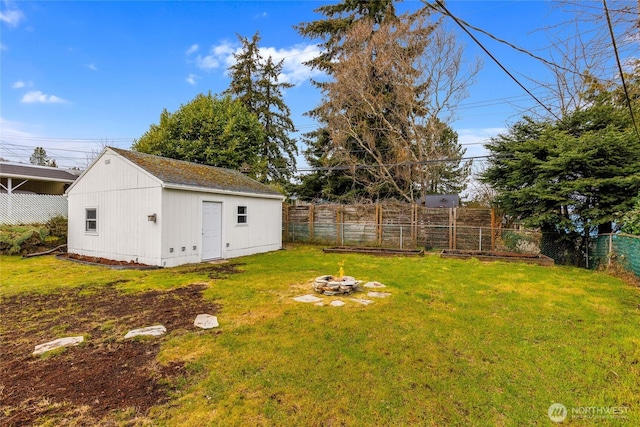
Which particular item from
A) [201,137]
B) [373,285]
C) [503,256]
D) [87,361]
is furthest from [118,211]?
[503,256]

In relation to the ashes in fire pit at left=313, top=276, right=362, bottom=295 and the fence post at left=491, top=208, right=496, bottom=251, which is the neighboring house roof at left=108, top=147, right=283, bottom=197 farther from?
the fence post at left=491, top=208, right=496, bottom=251

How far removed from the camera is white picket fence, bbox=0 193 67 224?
1200 cm

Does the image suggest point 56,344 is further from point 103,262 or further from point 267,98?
point 267,98

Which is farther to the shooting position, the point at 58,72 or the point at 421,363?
the point at 58,72

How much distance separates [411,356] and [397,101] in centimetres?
1521

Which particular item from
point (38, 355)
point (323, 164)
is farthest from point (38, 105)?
point (38, 355)

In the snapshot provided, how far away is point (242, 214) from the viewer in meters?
10.8

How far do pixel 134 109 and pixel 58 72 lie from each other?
4173 mm

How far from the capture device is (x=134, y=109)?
16969mm

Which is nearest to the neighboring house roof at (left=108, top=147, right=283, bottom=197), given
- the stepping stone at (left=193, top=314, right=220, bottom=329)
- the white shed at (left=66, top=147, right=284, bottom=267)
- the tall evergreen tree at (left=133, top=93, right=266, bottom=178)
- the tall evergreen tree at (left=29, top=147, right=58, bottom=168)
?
the white shed at (left=66, top=147, right=284, bottom=267)

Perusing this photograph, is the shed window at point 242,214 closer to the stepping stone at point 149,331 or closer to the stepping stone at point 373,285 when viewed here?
the stepping stone at point 373,285

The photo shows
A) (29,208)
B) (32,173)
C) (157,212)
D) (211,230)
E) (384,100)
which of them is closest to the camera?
(157,212)

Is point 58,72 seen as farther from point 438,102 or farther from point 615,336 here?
point 615,336

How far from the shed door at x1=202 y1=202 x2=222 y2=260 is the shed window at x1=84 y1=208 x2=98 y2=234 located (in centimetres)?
355
